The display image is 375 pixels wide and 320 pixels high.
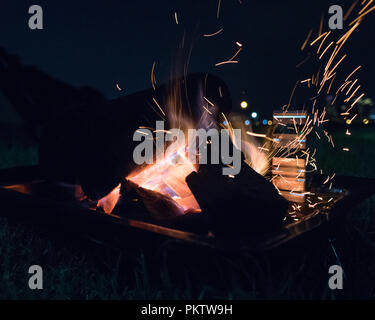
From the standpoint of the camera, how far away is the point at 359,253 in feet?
8.41

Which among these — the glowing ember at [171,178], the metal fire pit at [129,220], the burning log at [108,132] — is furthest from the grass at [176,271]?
the glowing ember at [171,178]

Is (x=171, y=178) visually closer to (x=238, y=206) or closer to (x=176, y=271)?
Result: (x=238, y=206)

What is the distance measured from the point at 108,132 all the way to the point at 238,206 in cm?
127

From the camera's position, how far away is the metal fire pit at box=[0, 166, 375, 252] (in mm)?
1753

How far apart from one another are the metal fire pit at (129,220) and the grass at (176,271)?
→ 0.24 feet
